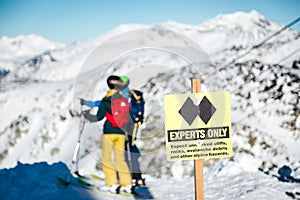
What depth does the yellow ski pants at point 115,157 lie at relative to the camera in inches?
258

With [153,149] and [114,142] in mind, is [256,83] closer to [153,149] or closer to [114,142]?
[153,149]

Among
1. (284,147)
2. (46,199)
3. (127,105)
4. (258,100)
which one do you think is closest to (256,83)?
(258,100)

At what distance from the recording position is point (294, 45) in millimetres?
15883

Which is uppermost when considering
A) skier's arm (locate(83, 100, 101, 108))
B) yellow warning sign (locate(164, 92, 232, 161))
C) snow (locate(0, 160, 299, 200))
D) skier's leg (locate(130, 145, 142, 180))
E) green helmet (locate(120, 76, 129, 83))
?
green helmet (locate(120, 76, 129, 83))

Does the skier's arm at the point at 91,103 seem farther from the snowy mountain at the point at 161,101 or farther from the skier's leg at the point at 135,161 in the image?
the skier's leg at the point at 135,161

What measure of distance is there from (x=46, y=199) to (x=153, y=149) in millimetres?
5272

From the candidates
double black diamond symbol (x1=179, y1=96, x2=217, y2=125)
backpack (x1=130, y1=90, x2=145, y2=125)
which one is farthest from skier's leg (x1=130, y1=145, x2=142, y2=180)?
double black diamond symbol (x1=179, y1=96, x2=217, y2=125)

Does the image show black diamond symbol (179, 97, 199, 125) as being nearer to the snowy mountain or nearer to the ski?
the snowy mountain

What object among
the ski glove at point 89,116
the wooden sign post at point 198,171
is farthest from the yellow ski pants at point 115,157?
the wooden sign post at point 198,171

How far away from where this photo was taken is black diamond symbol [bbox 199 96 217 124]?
13.2 ft

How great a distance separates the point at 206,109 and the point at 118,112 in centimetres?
266

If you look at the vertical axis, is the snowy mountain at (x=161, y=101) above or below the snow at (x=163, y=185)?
above

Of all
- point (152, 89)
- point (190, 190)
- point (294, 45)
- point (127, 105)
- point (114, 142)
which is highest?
point (294, 45)

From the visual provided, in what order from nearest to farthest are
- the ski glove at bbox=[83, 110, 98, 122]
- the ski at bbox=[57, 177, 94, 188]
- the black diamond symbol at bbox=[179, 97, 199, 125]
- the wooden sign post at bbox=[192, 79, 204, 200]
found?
the black diamond symbol at bbox=[179, 97, 199, 125] < the wooden sign post at bbox=[192, 79, 204, 200] < the ski glove at bbox=[83, 110, 98, 122] < the ski at bbox=[57, 177, 94, 188]
